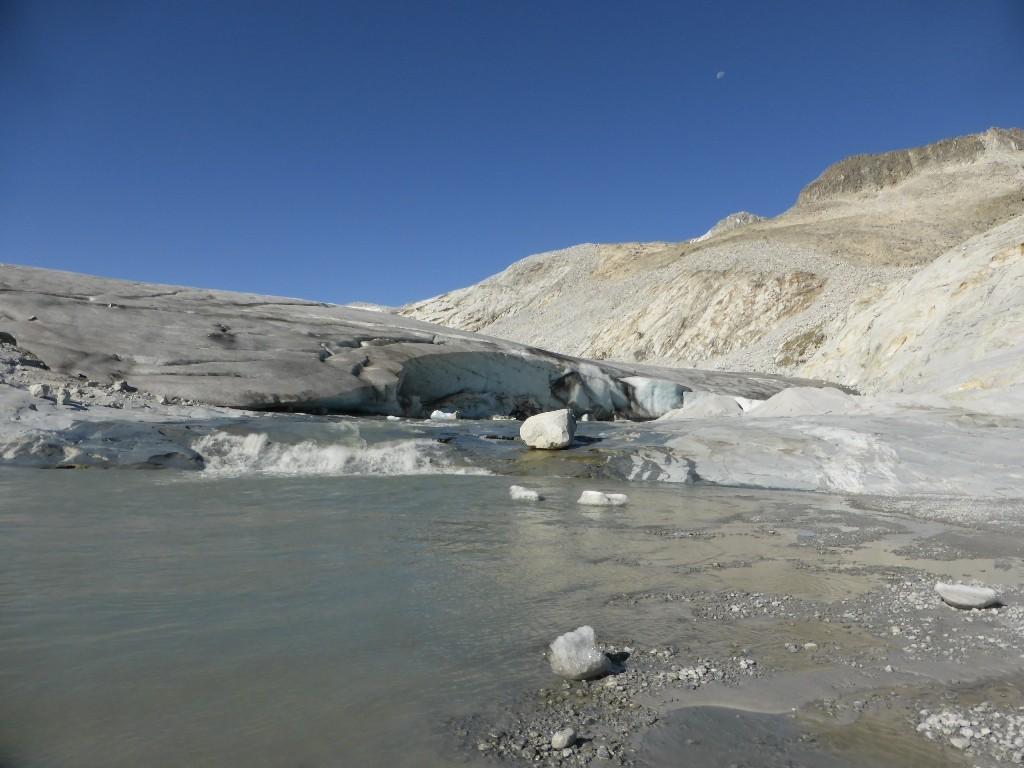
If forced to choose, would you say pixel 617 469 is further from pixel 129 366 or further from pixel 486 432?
pixel 129 366

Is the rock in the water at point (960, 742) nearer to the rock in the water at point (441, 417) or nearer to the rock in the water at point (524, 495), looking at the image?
the rock in the water at point (524, 495)

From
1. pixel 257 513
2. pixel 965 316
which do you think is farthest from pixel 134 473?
pixel 965 316

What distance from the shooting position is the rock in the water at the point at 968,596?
12.5 ft

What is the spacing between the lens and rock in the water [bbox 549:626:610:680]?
2.85m

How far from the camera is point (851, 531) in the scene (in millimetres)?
6227

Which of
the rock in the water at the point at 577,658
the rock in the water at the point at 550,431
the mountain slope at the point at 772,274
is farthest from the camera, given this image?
the mountain slope at the point at 772,274

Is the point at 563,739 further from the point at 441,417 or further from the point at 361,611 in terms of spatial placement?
the point at 441,417

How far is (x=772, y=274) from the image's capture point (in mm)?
43406

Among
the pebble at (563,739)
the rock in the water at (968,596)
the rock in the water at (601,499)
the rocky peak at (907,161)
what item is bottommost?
the rock in the water at (601,499)

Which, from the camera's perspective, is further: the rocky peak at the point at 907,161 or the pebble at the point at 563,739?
the rocky peak at the point at 907,161

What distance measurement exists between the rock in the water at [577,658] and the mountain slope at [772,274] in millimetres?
21926

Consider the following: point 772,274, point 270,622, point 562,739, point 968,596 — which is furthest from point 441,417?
point 772,274

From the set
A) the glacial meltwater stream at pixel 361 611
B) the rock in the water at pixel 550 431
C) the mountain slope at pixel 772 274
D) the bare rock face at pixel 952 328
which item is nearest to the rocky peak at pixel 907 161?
the mountain slope at pixel 772 274

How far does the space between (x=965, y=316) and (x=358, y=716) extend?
2048 centimetres
